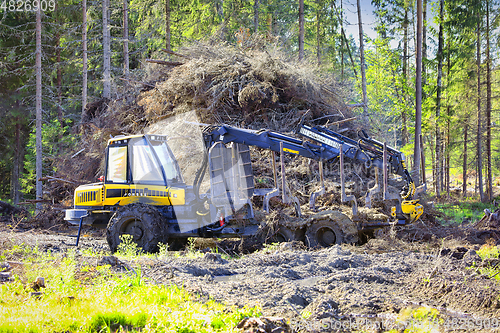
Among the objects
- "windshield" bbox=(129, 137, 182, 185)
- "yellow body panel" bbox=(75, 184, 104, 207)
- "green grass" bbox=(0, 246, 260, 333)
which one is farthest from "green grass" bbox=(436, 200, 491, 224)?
"green grass" bbox=(0, 246, 260, 333)

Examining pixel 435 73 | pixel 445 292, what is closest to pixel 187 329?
pixel 445 292

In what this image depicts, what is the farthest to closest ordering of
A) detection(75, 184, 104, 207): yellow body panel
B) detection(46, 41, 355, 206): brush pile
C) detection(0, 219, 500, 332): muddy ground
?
detection(46, 41, 355, 206): brush pile, detection(75, 184, 104, 207): yellow body panel, detection(0, 219, 500, 332): muddy ground

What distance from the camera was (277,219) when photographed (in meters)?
9.62

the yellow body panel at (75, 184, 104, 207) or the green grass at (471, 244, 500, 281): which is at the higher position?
the yellow body panel at (75, 184, 104, 207)

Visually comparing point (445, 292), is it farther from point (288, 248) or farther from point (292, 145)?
point (292, 145)

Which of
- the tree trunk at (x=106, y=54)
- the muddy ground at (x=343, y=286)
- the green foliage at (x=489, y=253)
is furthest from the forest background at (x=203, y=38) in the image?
the muddy ground at (x=343, y=286)

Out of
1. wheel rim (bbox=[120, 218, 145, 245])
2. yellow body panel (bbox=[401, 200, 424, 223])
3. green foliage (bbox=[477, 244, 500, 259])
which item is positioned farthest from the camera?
yellow body panel (bbox=[401, 200, 424, 223])

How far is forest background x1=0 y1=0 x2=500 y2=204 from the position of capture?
2152cm

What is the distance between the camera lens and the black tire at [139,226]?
8.77m

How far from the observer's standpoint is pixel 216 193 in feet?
30.7

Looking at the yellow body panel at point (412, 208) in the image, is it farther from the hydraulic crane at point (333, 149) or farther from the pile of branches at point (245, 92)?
the pile of branches at point (245, 92)

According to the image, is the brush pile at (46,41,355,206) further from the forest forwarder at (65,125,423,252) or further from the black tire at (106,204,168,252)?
the black tire at (106,204,168,252)

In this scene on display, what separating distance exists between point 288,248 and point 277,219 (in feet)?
3.76

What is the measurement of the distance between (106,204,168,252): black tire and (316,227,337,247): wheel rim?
3.46 meters
